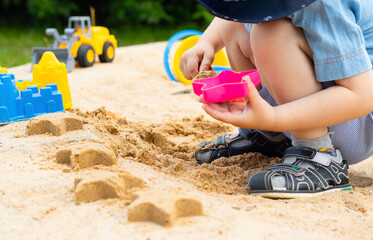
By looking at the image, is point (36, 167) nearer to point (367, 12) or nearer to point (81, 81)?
point (367, 12)

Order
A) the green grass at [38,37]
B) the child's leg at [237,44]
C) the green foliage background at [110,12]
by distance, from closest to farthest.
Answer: the child's leg at [237,44], the green grass at [38,37], the green foliage background at [110,12]

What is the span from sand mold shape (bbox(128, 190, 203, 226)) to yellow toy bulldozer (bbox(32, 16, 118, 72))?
6.83ft

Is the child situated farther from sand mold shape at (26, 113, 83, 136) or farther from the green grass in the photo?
the green grass

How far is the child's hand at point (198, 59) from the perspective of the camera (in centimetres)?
142

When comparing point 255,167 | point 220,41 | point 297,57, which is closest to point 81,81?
point 220,41

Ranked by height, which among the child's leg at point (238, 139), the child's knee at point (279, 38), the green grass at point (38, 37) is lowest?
the green grass at point (38, 37)

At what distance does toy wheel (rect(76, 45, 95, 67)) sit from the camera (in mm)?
2961

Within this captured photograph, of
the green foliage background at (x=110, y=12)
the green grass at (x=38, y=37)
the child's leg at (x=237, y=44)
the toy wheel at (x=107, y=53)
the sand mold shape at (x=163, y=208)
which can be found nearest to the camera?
the sand mold shape at (x=163, y=208)

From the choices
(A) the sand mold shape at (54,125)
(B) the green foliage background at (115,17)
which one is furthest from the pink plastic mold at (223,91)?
(B) the green foliage background at (115,17)

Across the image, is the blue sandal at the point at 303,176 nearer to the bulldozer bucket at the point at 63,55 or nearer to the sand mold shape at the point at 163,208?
the sand mold shape at the point at 163,208

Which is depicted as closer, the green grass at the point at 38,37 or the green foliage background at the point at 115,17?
the green grass at the point at 38,37

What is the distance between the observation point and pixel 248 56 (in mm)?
1368

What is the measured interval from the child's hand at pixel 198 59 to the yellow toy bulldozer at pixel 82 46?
1527 mm

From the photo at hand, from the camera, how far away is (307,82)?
115cm
